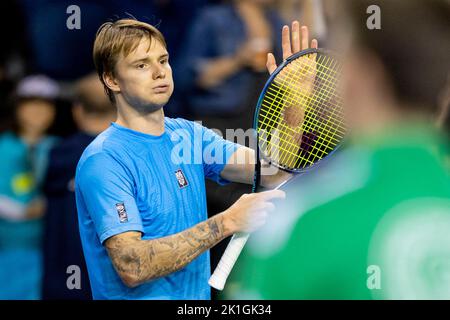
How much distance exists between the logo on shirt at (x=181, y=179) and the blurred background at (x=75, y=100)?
92cm

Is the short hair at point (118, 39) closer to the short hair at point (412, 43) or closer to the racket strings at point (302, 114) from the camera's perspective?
the racket strings at point (302, 114)

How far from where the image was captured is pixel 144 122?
8.83 feet

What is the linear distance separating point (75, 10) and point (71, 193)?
37.2 inches

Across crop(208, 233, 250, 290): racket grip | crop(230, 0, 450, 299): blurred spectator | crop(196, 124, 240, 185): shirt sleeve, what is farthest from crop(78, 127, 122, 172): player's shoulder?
crop(230, 0, 450, 299): blurred spectator

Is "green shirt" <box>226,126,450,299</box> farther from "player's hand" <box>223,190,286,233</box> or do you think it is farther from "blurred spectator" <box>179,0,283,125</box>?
"blurred spectator" <box>179,0,283,125</box>

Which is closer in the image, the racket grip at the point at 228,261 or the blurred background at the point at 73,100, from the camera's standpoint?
the racket grip at the point at 228,261

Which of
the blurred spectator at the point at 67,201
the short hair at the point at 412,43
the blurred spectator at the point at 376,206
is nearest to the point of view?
the short hair at the point at 412,43

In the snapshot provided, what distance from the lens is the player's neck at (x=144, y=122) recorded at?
106 inches

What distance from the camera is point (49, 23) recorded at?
4.33 metres

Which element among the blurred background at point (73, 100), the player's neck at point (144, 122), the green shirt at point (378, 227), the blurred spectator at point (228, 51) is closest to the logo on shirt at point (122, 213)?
the player's neck at point (144, 122)

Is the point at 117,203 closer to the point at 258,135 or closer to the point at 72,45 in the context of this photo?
the point at 258,135

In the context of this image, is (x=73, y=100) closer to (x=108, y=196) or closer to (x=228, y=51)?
(x=228, y=51)

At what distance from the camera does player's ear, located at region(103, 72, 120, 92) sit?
2.74 meters

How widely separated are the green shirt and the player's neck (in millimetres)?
791
